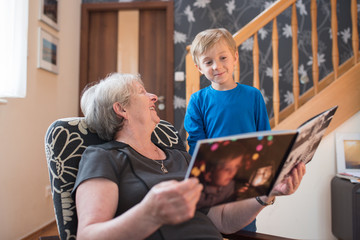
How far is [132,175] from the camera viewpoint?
993mm

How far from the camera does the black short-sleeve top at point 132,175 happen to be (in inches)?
35.4

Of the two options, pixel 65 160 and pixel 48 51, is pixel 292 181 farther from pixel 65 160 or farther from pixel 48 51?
pixel 48 51

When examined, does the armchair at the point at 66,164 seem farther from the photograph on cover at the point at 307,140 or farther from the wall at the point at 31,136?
the wall at the point at 31,136

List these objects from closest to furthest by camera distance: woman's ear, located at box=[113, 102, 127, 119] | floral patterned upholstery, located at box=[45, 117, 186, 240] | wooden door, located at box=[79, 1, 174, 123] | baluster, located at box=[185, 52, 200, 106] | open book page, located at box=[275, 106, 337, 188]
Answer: open book page, located at box=[275, 106, 337, 188] < floral patterned upholstery, located at box=[45, 117, 186, 240] < woman's ear, located at box=[113, 102, 127, 119] < baluster, located at box=[185, 52, 200, 106] < wooden door, located at box=[79, 1, 174, 123]

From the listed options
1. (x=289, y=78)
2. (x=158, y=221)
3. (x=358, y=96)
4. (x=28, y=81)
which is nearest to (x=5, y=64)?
(x=28, y=81)

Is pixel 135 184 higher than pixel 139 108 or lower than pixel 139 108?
lower

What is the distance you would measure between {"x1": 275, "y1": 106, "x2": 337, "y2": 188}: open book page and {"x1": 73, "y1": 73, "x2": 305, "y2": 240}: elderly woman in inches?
2.8

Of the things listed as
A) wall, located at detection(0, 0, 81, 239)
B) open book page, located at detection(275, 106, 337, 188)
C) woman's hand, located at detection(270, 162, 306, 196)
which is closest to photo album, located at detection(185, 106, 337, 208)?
open book page, located at detection(275, 106, 337, 188)

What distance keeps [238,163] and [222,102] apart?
888 millimetres

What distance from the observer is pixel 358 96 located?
2.20 meters

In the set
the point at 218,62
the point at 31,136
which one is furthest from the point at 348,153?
the point at 31,136

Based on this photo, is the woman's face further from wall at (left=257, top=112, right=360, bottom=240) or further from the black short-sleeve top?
wall at (left=257, top=112, right=360, bottom=240)

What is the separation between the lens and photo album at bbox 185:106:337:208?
0.63m

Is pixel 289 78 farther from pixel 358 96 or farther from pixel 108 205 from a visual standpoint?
pixel 108 205
